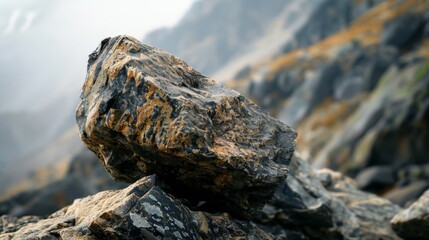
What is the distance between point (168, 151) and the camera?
33.7ft

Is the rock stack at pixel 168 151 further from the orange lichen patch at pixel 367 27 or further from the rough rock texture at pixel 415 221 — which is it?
the orange lichen patch at pixel 367 27

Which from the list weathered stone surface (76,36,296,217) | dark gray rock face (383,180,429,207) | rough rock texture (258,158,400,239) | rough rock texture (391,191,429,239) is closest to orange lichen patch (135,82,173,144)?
weathered stone surface (76,36,296,217)

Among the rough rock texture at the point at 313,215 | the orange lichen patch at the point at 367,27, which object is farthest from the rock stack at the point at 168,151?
the orange lichen patch at the point at 367,27

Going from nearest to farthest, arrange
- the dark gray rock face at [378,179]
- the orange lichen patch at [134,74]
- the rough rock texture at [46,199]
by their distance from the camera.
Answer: the orange lichen patch at [134,74] → the rough rock texture at [46,199] → the dark gray rock face at [378,179]

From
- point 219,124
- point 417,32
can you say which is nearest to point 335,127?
point 417,32

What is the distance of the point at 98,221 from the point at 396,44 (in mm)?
113356

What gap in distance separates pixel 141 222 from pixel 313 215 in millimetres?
8704

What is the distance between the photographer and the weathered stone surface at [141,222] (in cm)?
982

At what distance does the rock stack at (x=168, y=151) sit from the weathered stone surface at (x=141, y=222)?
0.08ft

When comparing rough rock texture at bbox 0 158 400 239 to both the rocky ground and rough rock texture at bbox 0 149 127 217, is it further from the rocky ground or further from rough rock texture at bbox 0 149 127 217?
rough rock texture at bbox 0 149 127 217

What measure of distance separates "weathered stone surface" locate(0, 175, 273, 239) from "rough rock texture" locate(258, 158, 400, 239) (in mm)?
4037

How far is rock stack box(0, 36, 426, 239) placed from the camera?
10.2 meters

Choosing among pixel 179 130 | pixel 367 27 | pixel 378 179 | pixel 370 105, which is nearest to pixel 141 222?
pixel 179 130

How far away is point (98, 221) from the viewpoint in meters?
10.1
